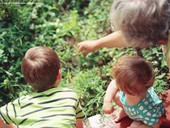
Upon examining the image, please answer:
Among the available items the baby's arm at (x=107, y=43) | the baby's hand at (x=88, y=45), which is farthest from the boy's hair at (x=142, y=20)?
the baby's hand at (x=88, y=45)

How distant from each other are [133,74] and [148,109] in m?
0.34

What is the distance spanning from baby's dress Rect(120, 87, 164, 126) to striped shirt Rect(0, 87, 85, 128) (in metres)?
0.43

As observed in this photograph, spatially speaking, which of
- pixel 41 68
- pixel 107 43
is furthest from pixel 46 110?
pixel 107 43

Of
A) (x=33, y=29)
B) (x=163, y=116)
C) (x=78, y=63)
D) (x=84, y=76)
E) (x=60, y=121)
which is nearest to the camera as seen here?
(x=60, y=121)

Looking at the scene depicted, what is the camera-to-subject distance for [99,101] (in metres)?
3.03

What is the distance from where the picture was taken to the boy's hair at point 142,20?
2.10 metres

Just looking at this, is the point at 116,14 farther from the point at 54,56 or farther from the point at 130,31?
the point at 54,56

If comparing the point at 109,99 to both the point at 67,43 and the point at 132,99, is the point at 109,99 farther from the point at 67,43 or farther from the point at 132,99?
the point at 67,43

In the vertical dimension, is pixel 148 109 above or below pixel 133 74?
below

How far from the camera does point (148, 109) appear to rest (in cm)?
239

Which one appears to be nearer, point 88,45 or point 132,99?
point 132,99

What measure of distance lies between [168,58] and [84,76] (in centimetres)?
106

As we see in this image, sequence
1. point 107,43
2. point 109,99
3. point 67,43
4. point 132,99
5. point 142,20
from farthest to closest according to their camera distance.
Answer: point 67,43
point 107,43
point 109,99
point 132,99
point 142,20

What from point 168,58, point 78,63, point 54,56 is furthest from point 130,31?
point 78,63
